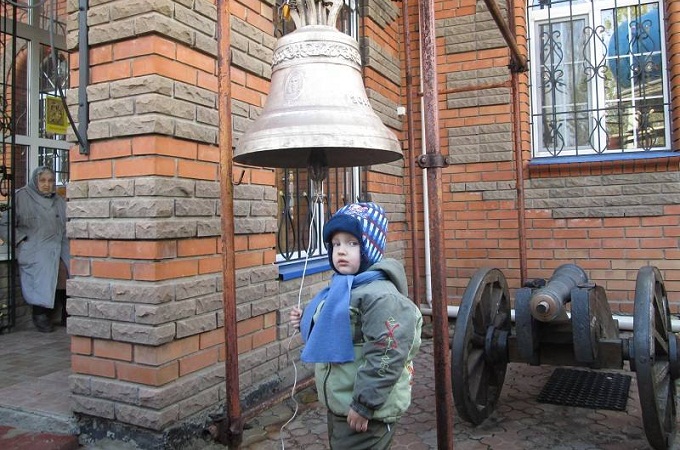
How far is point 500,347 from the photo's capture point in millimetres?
3221

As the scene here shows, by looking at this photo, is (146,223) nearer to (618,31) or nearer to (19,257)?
(19,257)

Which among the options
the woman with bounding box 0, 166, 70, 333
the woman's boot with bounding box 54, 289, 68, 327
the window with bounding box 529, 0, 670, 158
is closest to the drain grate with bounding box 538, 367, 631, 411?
the window with bounding box 529, 0, 670, 158

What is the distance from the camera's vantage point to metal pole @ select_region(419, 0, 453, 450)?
1.98 meters

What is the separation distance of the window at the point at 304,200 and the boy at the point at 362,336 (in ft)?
5.20

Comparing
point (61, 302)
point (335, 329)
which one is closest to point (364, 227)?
point (335, 329)

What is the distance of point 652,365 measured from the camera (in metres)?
2.58

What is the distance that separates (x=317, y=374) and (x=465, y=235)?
387 centimetres

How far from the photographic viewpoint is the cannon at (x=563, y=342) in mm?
2682

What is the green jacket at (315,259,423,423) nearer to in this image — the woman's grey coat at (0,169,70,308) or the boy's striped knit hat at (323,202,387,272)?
the boy's striped knit hat at (323,202,387,272)

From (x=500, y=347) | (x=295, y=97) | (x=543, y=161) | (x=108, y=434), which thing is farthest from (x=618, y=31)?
(x=108, y=434)

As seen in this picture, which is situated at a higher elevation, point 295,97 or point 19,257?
point 295,97

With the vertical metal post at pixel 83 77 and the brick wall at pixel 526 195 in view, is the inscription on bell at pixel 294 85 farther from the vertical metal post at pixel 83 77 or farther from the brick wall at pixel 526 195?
the brick wall at pixel 526 195

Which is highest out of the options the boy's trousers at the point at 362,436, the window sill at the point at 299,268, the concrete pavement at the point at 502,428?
the window sill at the point at 299,268

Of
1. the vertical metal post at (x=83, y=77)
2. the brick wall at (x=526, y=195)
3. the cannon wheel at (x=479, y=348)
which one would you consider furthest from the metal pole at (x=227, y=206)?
the brick wall at (x=526, y=195)
